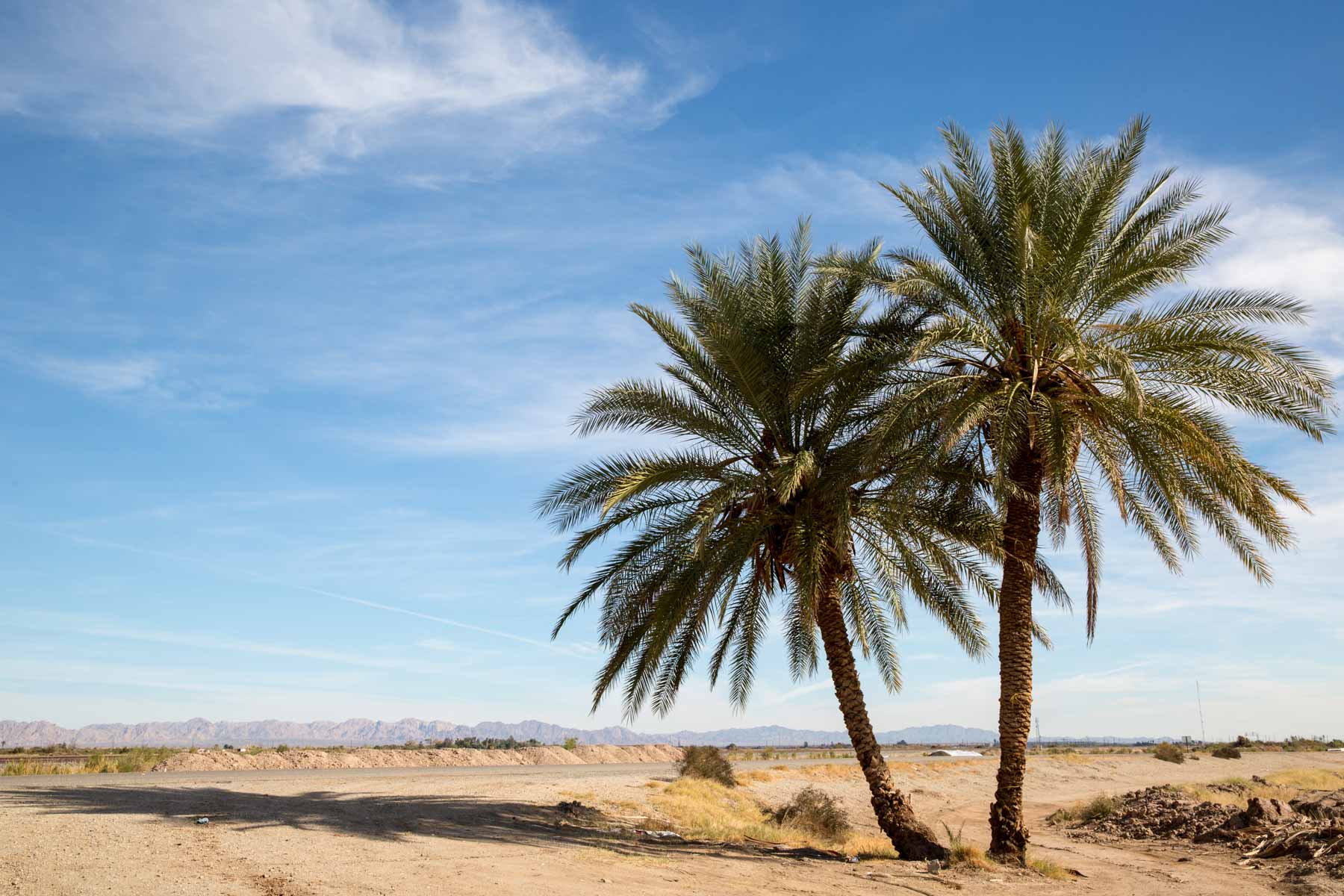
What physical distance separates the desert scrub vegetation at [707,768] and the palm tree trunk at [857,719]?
13407 millimetres

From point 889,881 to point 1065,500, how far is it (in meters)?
6.13

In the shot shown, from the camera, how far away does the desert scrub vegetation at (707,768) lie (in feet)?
96.3

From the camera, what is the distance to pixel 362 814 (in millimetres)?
15984

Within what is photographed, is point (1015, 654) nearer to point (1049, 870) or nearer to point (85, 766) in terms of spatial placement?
point (1049, 870)

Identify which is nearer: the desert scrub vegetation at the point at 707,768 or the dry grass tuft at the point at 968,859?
the dry grass tuft at the point at 968,859

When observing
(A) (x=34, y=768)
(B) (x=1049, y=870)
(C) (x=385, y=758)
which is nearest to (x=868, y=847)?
(B) (x=1049, y=870)

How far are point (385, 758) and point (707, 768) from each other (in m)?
17.3

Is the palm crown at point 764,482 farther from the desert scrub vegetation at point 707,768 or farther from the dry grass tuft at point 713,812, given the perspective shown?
the desert scrub vegetation at point 707,768

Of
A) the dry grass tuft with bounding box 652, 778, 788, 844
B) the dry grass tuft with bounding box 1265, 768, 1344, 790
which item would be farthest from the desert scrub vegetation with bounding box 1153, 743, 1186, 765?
the dry grass tuft with bounding box 652, 778, 788, 844

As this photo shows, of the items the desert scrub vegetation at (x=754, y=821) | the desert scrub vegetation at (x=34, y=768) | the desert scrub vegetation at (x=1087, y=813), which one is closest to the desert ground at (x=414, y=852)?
the desert scrub vegetation at (x=754, y=821)

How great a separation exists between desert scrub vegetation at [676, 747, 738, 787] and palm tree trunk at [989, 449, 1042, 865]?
1484 centimetres

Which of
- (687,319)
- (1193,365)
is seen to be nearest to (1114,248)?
(1193,365)

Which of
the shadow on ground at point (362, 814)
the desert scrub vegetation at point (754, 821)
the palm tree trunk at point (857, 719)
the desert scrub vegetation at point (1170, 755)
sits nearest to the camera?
the shadow on ground at point (362, 814)

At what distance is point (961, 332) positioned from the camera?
14000 mm
